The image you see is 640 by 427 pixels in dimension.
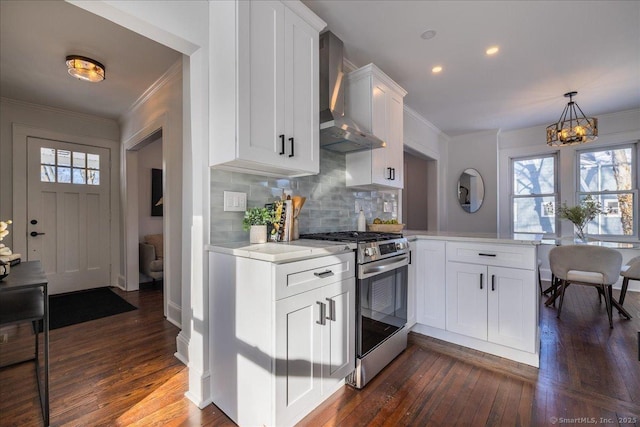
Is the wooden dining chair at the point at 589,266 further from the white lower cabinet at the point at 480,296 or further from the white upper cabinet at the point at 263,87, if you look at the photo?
the white upper cabinet at the point at 263,87

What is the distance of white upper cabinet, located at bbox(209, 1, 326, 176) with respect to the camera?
5.13 ft

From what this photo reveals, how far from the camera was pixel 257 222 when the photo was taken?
1871 mm

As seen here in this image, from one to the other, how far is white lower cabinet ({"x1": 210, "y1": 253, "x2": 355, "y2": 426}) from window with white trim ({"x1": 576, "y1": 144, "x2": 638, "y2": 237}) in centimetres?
509

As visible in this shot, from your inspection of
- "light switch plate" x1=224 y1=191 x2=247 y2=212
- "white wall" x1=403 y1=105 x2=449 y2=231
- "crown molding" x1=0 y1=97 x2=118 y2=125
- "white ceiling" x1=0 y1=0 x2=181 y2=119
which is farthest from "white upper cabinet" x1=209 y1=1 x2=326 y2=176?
"crown molding" x1=0 y1=97 x2=118 y2=125

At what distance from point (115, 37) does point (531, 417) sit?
3911 millimetres

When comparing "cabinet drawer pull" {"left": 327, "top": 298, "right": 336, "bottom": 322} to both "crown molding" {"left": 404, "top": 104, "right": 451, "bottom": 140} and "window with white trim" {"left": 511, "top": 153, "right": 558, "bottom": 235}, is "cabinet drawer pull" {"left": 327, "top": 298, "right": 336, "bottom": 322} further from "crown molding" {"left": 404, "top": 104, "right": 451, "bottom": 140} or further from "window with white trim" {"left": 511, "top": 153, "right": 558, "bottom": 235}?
"window with white trim" {"left": 511, "top": 153, "right": 558, "bottom": 235}

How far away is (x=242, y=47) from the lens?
156cm

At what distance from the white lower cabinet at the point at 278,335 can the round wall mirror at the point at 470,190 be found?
4192 mm

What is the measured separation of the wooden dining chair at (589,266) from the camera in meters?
2.92

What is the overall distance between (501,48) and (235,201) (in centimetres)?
269

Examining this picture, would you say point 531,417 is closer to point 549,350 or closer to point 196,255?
point 549,350

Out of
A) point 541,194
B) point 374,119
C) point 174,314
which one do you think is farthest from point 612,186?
point 174,314

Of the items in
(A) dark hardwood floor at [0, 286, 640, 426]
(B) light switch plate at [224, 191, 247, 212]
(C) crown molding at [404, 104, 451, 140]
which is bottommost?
(A) dark hardwood floor at [0, 286, 640, 426]

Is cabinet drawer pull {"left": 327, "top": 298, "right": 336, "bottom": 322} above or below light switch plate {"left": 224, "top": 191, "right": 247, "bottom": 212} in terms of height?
below
